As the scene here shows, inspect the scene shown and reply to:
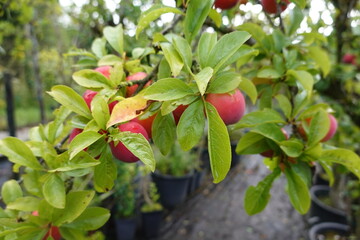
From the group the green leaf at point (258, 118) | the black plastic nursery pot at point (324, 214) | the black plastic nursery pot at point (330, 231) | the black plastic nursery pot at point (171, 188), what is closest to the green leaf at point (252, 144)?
the green leaf at point (258, 118)

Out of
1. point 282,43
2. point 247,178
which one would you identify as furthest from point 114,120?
point 247,178

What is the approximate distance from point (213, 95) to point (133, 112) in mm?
132

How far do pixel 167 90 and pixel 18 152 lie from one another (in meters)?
0.29

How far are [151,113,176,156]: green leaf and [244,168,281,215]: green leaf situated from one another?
22 centimetres

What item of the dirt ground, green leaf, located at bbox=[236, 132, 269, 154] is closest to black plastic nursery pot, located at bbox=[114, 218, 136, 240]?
the dirt ground

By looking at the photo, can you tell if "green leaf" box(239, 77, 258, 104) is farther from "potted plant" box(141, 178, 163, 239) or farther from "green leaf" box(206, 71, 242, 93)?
"potted plant" box(141, 178, 163, 239)

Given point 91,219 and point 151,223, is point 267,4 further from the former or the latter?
point 151,223

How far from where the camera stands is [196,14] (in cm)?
42

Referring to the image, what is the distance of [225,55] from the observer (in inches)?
15.3

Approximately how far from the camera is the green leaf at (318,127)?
1.69 ft

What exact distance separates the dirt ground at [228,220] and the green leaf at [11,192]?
1787mm

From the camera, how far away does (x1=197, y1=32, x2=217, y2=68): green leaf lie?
410mm

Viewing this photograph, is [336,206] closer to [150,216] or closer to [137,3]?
[150,216]

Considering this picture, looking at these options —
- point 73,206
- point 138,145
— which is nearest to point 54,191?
point 73,206
